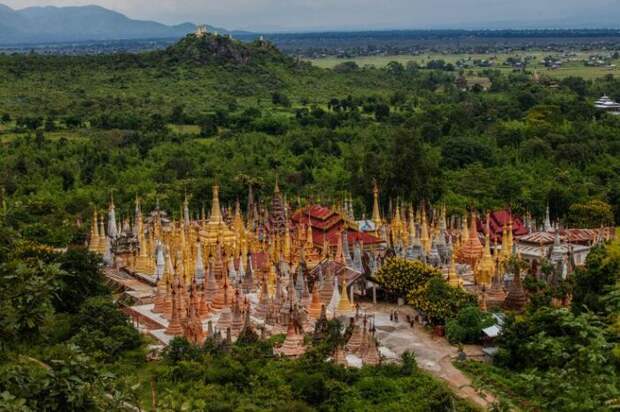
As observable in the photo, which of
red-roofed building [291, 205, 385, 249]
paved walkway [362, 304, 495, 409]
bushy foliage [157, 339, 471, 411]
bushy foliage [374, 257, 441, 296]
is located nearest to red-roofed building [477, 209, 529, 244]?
red-roofed building [291, 205, 385, 249]

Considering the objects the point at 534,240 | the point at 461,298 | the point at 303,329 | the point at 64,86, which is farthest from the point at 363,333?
the point at 64,86

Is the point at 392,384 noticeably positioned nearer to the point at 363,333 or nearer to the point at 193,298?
the point at 363,333

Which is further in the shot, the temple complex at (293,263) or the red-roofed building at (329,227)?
the red-roofed building at (329,227)

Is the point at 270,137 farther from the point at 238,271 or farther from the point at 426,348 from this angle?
the point at 426,348

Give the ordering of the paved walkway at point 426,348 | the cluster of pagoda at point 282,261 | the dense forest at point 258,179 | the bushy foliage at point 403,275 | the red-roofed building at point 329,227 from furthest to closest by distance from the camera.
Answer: the red-roofed building at point 329,227 → the bushy foliage at point 403,275 → the cluster of pagoda at point 282,261 → the paved walkway at point 426,348 → the dense forest at point 258,179

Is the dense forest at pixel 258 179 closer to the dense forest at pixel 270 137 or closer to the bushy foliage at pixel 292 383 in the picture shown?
the bushy foliage at pixel 292 383

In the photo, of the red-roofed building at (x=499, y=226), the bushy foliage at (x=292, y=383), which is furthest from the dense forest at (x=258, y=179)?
the red-roofed building at (x=499, y=226)

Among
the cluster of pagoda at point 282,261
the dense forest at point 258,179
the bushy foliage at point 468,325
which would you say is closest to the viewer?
the dense forest at point 258,179
